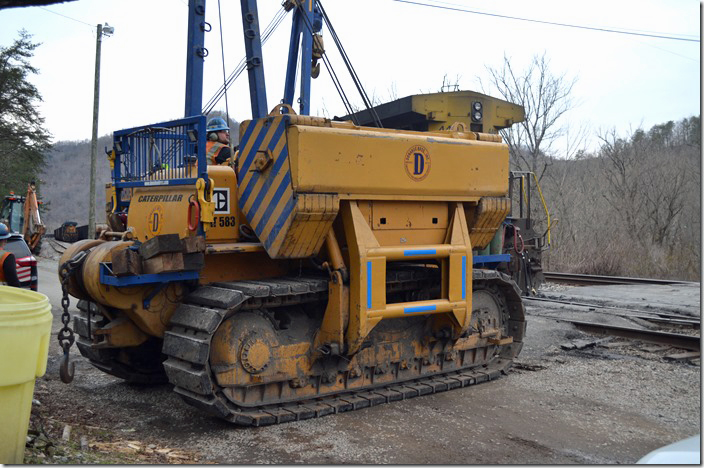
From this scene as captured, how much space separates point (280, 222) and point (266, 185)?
0.38m

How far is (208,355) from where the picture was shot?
5.51 metres

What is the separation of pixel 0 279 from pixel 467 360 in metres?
4.79

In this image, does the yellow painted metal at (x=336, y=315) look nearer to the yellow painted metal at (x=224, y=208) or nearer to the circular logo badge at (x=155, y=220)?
the yellow painted metal at (x=224, y=208)

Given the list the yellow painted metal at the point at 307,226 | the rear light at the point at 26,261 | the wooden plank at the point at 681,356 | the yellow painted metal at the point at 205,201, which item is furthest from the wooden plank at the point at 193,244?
the wooden plank at the point at 681,356

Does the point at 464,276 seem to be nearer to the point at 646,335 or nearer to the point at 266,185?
the point at 266,185

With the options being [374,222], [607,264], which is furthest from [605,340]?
[607,264]

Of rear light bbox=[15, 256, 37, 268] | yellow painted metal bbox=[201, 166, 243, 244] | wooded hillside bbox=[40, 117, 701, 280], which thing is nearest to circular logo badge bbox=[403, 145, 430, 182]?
yellow painted metal bbox=[201, 166, 243, 244]

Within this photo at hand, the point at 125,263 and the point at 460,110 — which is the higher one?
the point at 460,110

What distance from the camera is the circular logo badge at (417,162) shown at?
6.59 m

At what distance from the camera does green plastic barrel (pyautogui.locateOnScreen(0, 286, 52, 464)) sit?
3775 mm

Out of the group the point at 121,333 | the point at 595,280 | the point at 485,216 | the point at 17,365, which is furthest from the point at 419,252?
the point at 595,280

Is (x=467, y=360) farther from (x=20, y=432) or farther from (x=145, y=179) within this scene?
(x=20, y=432)

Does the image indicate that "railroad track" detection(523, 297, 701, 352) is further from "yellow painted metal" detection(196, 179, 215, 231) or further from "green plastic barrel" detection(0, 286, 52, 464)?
"green plastic barrel" detection(0, 286, 52, 464)

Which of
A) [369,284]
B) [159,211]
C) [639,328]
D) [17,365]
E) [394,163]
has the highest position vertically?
[394,163]
